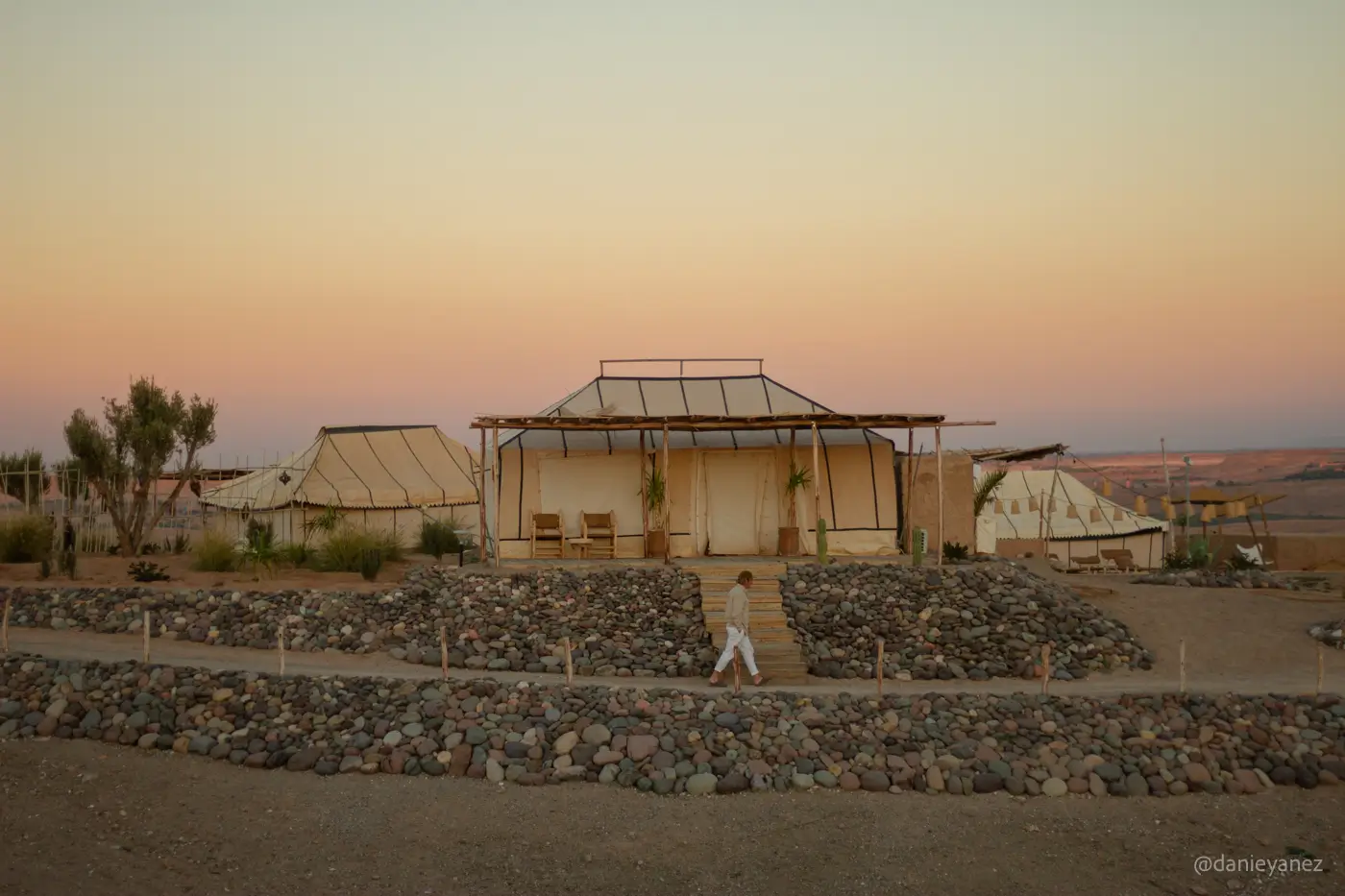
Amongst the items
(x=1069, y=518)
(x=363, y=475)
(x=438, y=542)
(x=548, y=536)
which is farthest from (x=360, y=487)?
(x=1069, y=518)

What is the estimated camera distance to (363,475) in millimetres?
22500

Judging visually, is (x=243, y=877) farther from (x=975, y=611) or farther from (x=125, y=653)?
(x=975, y=611)

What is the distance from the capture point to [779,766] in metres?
9.22

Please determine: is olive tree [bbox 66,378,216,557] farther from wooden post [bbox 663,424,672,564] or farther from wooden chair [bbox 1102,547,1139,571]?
wooden chair [bbox 1102,547,1139,571]

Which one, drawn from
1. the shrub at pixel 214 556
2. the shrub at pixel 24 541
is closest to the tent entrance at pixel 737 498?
the shrub at pixel 214 556

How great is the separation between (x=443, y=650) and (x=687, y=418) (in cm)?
529

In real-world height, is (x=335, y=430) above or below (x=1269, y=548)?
above

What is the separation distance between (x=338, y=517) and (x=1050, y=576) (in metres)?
12.6

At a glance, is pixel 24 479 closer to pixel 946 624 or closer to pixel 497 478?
pixel 497 478

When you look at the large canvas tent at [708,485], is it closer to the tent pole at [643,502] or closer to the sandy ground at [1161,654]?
the tent pole at [643,502]

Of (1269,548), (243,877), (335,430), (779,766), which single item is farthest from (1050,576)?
(335,430)

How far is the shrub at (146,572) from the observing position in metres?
14.4

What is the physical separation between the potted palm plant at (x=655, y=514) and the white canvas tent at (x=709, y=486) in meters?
0.27

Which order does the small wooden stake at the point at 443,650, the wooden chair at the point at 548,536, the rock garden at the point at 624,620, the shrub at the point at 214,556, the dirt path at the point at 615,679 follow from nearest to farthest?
the small wooden stake at the point at 443,650, the dirt path at the point at 615,679, the rock garden at the point at 624,620, the shrub at the point at 214,556, the wooden chair at the point at 548,536
